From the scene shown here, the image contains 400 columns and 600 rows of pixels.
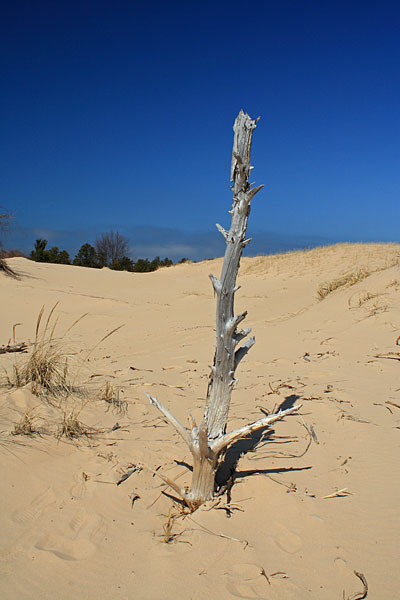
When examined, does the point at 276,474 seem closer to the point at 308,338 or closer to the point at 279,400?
the point at 279,400

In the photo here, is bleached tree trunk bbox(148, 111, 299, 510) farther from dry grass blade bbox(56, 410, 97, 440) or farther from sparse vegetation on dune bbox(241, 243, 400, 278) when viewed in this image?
sparse vegetation on dune bbox(241, 243, 400, 278)

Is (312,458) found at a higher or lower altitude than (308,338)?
lower

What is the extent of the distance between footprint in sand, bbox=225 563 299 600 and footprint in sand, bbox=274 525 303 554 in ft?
0.65

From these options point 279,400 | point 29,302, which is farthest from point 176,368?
point 29,302

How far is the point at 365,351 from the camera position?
604cm

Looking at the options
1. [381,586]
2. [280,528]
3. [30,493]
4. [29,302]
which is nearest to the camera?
[381,586]

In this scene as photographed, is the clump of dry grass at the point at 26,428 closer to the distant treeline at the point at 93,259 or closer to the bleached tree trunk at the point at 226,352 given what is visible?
the bleached tree trunk at the point at 226,352

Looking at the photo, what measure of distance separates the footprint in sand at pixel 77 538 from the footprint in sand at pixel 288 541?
1.02 metres

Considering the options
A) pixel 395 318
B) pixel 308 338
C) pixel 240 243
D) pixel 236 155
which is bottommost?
pixel 308 338

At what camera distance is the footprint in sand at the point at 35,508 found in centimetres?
240

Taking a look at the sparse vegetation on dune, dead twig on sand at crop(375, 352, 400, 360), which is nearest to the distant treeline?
the sparse vegetation on dune

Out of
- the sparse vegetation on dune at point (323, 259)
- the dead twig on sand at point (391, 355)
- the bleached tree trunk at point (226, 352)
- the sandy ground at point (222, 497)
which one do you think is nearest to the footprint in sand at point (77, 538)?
the sandy ground at point (222, 497)

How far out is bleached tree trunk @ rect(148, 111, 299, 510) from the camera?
2.55m

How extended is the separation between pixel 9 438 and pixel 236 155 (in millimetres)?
2631
